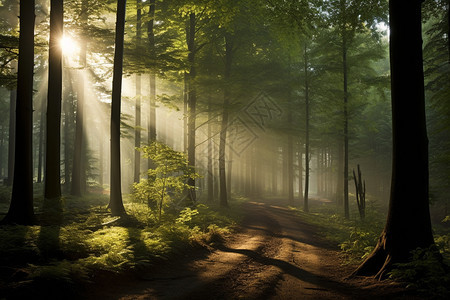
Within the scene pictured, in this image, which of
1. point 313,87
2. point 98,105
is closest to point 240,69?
point 313,87

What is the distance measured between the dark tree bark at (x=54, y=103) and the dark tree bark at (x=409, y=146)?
10716 mm

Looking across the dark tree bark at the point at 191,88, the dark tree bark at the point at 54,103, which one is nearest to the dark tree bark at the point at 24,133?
the dark tree bark at the point at 54,103

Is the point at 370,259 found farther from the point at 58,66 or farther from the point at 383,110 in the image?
the point at 383,110

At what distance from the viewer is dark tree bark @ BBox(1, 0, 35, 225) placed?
8375 millimetres

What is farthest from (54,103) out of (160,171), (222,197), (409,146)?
(222,197)

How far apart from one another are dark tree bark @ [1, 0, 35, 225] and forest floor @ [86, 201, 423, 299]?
444cm

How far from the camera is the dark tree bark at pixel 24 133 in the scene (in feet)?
27.5

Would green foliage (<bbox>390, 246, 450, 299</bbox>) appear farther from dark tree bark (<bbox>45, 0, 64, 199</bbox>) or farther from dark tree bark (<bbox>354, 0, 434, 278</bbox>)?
dark tree bark (<bbox>45, 0, 64, 199</bbox>)

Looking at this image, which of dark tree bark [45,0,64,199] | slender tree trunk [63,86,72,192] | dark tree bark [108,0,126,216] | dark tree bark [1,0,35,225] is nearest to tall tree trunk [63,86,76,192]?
slender tree trunk [63,86,72,192]

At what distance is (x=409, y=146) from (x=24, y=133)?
10.5 metres

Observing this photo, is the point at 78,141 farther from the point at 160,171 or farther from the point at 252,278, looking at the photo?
the point at 252,278

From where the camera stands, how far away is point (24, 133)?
8.50 metres

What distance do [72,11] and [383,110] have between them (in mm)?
33933

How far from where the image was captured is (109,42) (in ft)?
48.9
